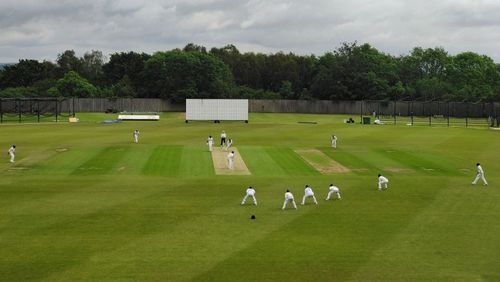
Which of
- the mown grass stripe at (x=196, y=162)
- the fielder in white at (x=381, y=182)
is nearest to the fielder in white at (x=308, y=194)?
the fielder in white at (x=381, y=182)

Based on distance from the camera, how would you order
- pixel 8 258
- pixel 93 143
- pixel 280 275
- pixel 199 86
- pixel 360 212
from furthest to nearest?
1. pixel 199 86
2. pixel 93 143
3. pixel 360 212
4. pixel 8 258
5. pixel 280 275

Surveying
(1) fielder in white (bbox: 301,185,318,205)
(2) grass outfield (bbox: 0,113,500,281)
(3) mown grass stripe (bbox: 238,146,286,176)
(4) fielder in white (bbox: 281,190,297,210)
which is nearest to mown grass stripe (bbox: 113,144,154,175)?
(2) grass outfield (bbox: 0,113,500,281)

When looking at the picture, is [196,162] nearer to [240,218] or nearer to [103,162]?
[103,162]

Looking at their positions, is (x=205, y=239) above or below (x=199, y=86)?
below

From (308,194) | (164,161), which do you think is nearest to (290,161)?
(164,161)

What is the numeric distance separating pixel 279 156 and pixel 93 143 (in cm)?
2541

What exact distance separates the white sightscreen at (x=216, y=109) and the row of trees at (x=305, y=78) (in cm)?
3331

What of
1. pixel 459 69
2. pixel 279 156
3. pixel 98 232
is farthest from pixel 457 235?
pixel 459 69

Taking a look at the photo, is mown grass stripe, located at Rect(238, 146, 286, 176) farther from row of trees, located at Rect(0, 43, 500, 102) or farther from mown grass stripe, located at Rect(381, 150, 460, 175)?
row of trees, located at Rect(0, 43, 500, 102)

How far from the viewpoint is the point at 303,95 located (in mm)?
174000

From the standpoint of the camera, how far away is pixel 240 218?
36.1m

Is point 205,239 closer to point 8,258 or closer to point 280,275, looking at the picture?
point 280,275

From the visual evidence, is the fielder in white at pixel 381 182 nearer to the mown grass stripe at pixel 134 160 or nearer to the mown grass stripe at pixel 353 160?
the mown grass stripe at pixel 353 160

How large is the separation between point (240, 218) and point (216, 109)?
3545 inches
